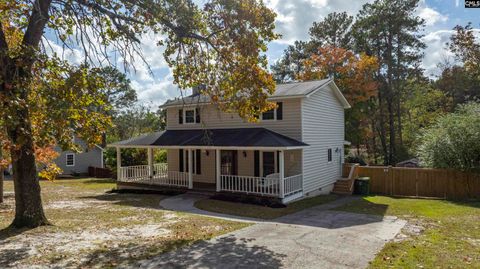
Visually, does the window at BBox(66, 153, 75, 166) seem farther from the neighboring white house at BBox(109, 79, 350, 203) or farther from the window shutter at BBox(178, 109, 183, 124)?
the window shutter at BBox(178, 109, 183, 124)

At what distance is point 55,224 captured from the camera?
34.0 feet

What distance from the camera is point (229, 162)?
772 inches

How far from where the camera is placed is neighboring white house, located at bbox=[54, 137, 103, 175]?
35062 millimetres

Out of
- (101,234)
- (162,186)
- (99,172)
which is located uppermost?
(162,186)

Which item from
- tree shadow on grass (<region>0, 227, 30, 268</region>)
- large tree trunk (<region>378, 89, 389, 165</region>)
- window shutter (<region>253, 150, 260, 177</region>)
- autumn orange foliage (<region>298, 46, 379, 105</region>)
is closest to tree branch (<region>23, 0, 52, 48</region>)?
tree shadow on grass (<region>0, 227, 30, 268</region>)

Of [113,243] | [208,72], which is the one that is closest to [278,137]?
[208,72]

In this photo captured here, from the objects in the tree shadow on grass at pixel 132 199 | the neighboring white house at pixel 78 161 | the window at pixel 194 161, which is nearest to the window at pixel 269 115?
the window at pixel 194 161

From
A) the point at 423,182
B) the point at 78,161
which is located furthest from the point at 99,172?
the point at 423,182

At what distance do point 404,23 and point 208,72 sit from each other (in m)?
28.0

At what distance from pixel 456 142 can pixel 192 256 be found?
16.3 metres

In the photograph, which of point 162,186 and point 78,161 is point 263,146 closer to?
point 162,186

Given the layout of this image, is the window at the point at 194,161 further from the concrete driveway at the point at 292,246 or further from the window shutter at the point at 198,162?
the concrete driveway at the point at 292,246

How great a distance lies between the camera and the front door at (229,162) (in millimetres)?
19422

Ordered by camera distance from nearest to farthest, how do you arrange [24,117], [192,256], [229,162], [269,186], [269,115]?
[192,256] < [24,117] < [269,186] < [269,115] < [229,162]
